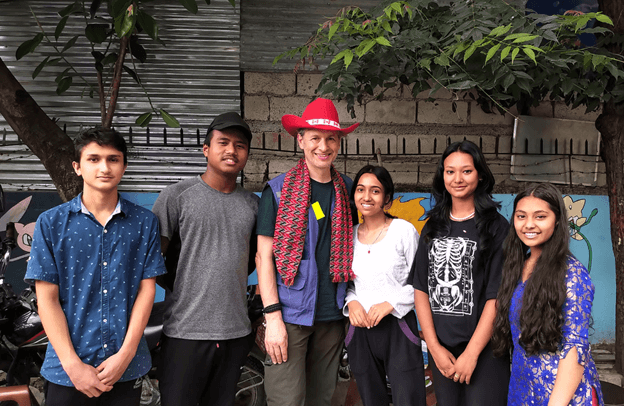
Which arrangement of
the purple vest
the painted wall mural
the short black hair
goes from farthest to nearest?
the painted wall mural → the purple vest → the short black hair

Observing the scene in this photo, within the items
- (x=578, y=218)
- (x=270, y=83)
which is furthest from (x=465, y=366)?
(x=270, y=83)

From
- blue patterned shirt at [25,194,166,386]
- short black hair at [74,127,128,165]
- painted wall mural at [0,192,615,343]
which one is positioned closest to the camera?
blue patterned shirt at [25,194,166,386]

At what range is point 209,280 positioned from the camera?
2449mm

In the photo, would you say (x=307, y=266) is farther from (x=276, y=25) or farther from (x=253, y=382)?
(x=276, y=25)

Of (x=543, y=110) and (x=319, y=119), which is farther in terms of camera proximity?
(x=543, y=110)

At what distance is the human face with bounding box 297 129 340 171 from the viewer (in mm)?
2602

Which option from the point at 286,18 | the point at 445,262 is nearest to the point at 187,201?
the point at 445,262

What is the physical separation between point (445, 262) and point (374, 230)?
0.44 m

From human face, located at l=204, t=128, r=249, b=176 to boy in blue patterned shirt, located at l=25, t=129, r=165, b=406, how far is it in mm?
487

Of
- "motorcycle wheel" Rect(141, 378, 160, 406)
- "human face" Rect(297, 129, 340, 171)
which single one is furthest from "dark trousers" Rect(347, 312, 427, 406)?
"motorcycle wheel" Rect(141, 378, 160, 406)

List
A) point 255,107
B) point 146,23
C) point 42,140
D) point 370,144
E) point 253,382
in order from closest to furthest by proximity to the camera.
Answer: point 146,23 → point 42,140 → point 253,382 → point 255,107 → point 370,144

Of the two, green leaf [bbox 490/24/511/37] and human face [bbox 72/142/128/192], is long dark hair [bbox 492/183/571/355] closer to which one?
green leaf [bbox 490/24/511/37]

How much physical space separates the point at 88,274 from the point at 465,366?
1796 mm

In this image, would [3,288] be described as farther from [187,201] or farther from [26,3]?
[26,3]
